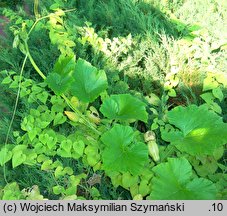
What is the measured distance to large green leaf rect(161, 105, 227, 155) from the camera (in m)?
1.97

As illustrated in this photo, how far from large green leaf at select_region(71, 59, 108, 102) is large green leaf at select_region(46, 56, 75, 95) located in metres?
0.05

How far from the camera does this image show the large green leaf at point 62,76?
2.22 meters

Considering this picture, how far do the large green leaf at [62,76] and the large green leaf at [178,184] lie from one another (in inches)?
27.8

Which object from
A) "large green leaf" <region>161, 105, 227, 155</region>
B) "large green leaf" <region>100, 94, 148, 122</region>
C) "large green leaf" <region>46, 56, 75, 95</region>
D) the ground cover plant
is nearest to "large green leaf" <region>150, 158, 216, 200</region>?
the ground cover plant

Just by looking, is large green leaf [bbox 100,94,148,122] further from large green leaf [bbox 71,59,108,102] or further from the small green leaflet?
the small green leaflet

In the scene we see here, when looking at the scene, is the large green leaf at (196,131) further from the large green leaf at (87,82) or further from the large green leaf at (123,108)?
the large green leaf at (87,82)

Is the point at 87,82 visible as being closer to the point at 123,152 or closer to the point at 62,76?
the point at 62,76

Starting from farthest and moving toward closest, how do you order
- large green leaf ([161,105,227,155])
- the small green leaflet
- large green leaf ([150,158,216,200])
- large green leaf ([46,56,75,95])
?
large green leaf ([46,56,75,95]) < the small green leaflet < large green leaf ([161,105,227,155]) < large green leaf ([150,158,216,200])

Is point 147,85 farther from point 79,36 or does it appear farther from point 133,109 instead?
point 79,36

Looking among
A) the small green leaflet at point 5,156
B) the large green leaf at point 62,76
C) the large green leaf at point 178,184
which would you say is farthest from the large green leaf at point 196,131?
the small green leaflet at point 5,156

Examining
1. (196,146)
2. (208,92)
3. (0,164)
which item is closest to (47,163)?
(0,164)

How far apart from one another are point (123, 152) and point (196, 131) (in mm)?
395

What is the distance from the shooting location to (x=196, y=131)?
2023mm

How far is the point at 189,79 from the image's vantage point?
260 centimetres
